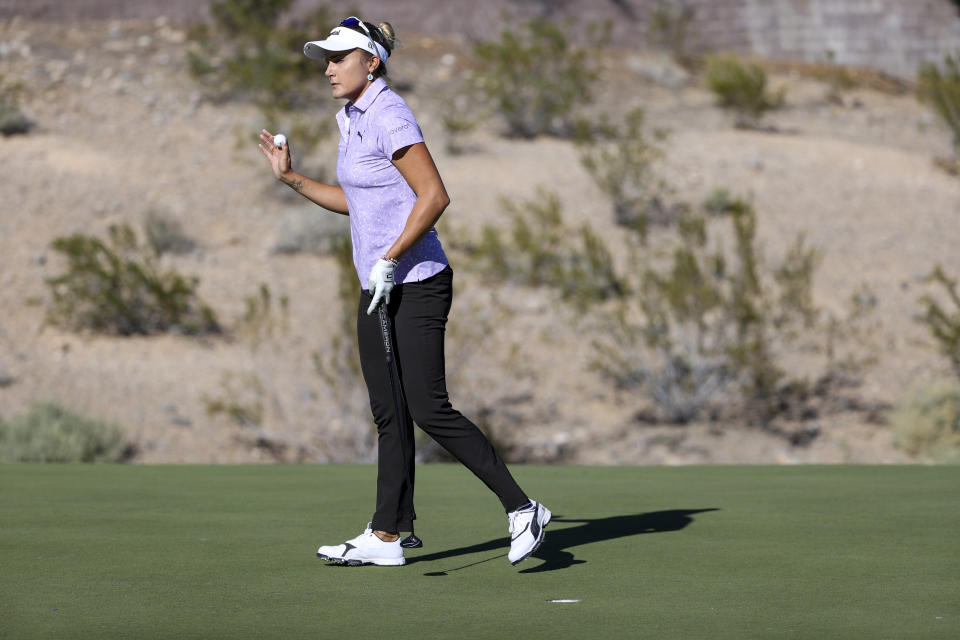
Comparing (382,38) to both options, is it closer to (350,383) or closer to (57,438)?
(57,438)

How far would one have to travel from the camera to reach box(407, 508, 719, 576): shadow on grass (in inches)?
211

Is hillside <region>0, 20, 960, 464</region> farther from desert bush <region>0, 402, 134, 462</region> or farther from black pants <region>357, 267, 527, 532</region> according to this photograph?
black pants <region>357, 267, 527, 532</region>

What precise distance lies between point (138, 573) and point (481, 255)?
1621 cm

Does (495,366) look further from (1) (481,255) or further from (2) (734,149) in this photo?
(2) (734,149)

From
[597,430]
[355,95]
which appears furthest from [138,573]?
[597,430]

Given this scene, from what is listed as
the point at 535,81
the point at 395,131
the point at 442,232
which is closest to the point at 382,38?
the point at 395,131

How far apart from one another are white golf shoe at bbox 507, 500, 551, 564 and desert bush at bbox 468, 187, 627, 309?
14136 millimetres

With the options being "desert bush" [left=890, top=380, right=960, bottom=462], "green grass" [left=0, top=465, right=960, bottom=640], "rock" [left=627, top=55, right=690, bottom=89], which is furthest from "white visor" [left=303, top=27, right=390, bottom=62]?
"rock" [left=627, top=55, right=690, bottom=89]

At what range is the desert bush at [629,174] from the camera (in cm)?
2370

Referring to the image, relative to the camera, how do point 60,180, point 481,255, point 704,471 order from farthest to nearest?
point 60,180 → point 481,255 → point 704,471

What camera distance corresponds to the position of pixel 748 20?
30969 mm

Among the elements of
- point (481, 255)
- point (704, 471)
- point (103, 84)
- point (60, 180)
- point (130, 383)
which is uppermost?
point (103, 84)

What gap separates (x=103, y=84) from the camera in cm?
2656

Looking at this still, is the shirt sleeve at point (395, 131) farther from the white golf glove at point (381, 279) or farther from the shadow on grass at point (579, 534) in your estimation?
the shadow on grass at point (579, 534)
